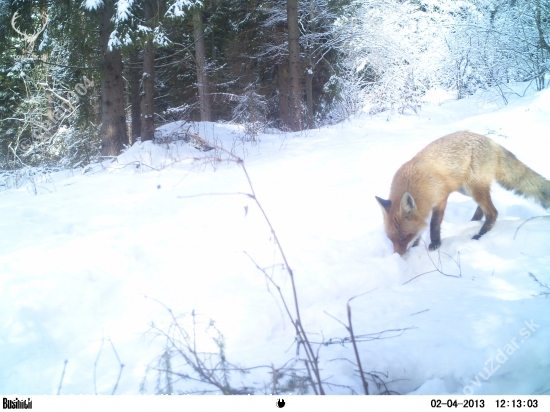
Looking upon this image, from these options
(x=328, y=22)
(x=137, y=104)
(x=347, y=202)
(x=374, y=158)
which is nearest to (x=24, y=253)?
(x=347, y=202)

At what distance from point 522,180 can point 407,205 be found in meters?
1.47

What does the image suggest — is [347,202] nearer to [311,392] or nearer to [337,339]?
[337,339]

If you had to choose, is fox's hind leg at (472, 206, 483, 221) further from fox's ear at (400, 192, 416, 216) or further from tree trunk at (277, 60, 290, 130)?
tree trunk at (277, 60, 290, 130)

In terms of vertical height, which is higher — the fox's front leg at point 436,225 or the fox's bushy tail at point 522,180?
the fox's bushy tail at point 522,180

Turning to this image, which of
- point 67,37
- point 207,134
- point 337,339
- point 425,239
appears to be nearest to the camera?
point 337,339

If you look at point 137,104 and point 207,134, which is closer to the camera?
point 207,134

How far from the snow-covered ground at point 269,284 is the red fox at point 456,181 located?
274mm

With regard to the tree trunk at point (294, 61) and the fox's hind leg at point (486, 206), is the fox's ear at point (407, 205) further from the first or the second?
the tree trunk at point (294, 61)

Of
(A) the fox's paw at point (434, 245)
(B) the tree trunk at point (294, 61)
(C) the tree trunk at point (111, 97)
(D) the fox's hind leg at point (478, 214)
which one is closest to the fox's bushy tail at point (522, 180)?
(D) the fox's hind leg at point (478, 214)

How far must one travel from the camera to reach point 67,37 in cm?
963

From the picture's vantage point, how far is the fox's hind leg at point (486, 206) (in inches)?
151

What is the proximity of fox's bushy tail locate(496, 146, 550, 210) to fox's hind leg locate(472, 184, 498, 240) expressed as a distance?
22 cm

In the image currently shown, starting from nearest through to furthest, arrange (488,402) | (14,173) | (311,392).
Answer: (488,402)
(311,392)
(14,173)

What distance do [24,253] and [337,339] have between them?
307 centimetres
